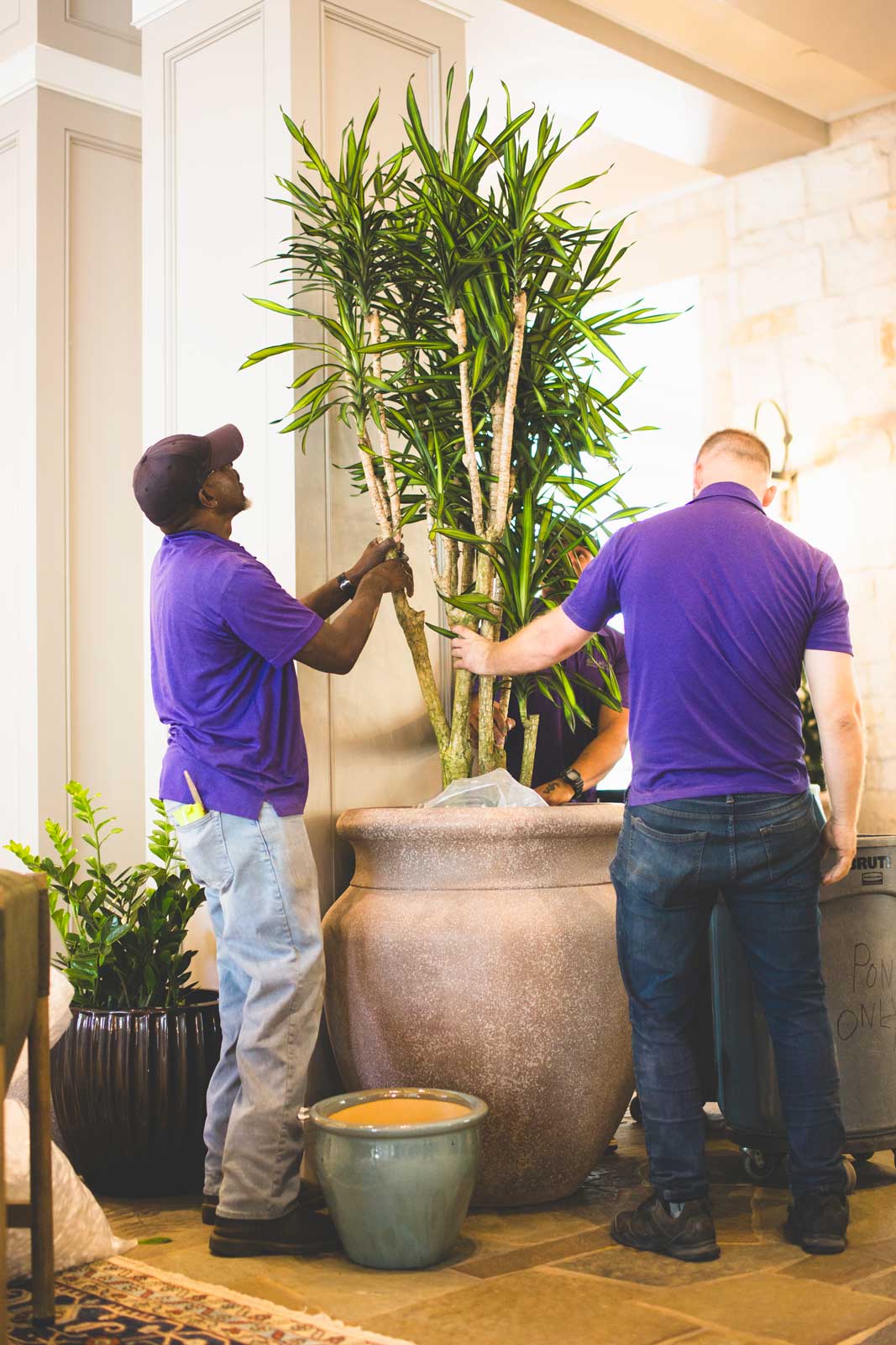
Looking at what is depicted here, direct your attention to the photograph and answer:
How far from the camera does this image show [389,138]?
3498 millimetres

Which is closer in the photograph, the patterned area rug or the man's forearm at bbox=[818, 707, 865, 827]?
the patterned area rug

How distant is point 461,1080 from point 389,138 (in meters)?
2.28

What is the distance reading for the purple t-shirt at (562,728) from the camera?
11.2ft

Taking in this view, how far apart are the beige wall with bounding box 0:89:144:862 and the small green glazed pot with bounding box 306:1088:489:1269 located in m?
2.18

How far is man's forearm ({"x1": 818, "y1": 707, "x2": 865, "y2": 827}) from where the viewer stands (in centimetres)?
258

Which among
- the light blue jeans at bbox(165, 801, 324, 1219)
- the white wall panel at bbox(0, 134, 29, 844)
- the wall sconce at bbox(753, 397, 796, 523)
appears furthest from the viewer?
the wall sconce at bbox(753, 397, 796, 523)

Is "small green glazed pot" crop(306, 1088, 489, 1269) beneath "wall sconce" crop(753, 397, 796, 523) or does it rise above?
beneath

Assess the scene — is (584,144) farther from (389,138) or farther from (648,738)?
(648,738)

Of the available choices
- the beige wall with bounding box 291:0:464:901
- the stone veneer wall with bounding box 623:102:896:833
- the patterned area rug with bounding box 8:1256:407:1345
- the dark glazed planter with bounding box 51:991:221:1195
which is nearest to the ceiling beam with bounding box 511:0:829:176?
the stone veneer wall with bounding box 623:102:896:833

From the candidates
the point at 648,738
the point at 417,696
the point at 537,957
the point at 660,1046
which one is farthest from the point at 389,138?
the point at 660,1046

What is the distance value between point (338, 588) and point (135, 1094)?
1.17m

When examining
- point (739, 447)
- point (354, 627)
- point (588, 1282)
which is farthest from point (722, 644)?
point (588, 1282)

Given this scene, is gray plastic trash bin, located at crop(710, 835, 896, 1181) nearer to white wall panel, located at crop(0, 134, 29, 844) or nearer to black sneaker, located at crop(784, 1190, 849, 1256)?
black sneaker, located at crop(784, 1190, 849, 1256)

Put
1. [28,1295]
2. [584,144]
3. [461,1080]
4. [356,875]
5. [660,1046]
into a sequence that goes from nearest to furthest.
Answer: [28,1295]
[660,1046]
[461,1080]
[356,875]
[584,144]
